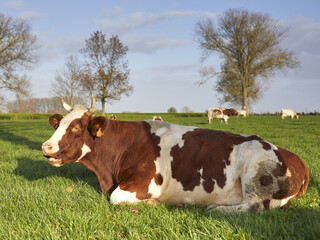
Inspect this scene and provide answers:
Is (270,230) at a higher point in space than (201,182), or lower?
lower

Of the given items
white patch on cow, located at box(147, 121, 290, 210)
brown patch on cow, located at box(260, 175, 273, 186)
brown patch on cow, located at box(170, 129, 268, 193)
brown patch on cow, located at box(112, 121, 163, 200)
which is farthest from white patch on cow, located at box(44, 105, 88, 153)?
brown patch on cow, located at box(260, 175, 273, 186)

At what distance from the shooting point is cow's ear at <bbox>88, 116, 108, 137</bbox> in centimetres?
454

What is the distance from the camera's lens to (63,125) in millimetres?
4531

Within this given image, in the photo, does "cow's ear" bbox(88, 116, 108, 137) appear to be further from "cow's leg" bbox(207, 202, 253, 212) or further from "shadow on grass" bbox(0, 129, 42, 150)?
"shadow on grass" bbox(0, 129, 42, 150)

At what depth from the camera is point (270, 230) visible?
10.4ft

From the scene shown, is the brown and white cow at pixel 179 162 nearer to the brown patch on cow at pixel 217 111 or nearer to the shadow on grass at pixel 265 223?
the shadow on grass at pixel 265 223

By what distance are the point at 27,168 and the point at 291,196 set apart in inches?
228

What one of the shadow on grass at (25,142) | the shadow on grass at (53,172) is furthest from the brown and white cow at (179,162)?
the shadow on grass at (25,142)

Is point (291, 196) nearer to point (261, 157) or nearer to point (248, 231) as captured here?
point (261, 157)

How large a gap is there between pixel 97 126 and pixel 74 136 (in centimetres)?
37

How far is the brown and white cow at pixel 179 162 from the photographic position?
3939 millimetres

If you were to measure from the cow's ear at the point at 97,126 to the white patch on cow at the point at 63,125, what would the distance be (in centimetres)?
25

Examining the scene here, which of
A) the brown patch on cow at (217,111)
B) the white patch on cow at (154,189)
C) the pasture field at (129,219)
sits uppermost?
the brown patch on cow at (217,111)

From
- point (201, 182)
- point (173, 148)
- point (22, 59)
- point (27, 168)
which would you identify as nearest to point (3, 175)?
point (27, 168)
